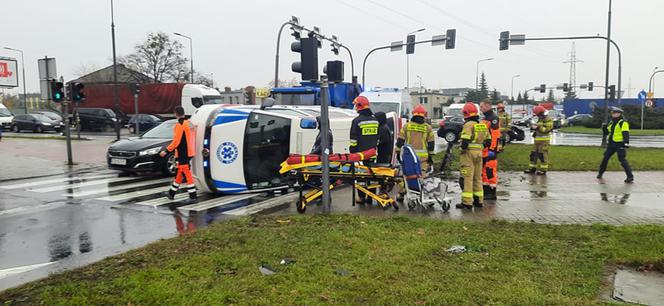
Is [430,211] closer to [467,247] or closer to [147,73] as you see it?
[467,247]

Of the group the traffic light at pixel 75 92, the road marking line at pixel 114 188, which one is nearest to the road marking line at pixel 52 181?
the road marking line at pixel 114 188

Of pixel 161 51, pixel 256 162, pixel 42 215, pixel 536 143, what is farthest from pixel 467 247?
pixel 161 51

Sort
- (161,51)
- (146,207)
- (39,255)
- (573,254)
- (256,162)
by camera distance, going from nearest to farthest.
Result: (573,254), (39,255), (146,207), (256,162), (161,51)

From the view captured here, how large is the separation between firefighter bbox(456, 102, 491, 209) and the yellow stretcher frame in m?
1.19

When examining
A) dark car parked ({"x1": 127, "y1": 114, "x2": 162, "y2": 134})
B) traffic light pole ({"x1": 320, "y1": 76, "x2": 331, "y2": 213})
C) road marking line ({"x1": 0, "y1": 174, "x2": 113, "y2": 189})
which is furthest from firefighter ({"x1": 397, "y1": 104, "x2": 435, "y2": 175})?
dark car parked ({"x1": 127, "y1": 114, "x2": 162, "y2": 134})

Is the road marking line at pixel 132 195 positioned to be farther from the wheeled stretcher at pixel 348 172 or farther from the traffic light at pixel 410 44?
the traffic light at pixel 410 44

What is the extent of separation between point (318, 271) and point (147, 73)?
55388 millimetres

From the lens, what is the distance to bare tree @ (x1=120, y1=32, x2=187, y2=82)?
52812 mm

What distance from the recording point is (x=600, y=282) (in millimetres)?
4492

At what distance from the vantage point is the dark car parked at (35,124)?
3428 centimetres

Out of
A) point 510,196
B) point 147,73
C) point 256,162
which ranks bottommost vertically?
point 510,196

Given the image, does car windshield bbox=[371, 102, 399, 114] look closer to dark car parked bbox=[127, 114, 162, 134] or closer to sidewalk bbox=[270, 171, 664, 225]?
sidewalk bbox=[270, 171, 664, 225]

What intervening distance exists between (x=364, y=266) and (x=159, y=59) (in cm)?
5410

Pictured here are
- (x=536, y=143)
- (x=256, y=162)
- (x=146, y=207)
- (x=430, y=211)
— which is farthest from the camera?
(x=536, y=143)
